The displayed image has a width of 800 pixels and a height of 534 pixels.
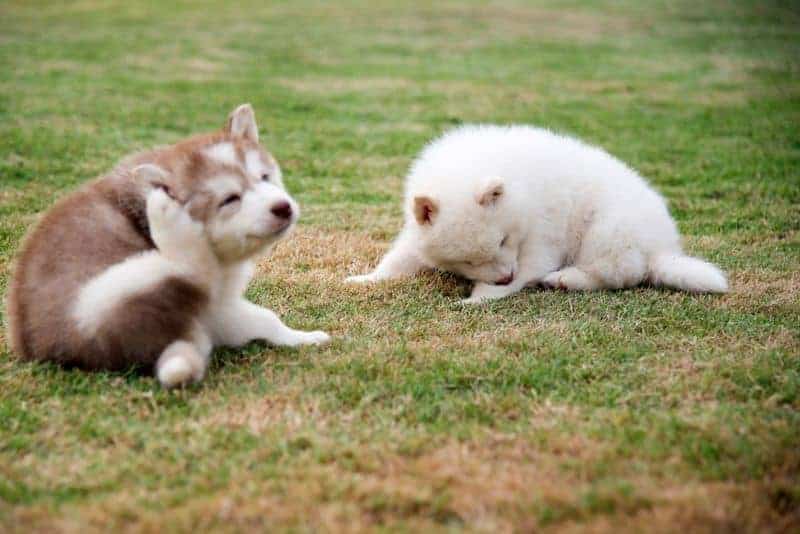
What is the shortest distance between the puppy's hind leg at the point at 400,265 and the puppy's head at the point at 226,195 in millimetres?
1490

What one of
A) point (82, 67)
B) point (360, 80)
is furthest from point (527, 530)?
point (82, 67)

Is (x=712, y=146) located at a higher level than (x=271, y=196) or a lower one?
lower

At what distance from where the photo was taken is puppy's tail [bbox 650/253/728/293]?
4.69 m

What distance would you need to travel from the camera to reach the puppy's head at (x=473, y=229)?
4.64 m

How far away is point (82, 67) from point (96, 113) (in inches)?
133

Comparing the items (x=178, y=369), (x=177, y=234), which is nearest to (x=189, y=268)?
(x=177, y=234)

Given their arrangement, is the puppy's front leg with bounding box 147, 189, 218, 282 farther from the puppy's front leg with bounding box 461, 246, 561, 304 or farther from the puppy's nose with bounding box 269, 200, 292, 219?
the puppy's front leg with bounding box 461, 246, 561, 304

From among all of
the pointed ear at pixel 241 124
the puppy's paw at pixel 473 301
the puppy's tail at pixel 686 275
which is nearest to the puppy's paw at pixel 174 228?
the pointed ear at pixel 241 124

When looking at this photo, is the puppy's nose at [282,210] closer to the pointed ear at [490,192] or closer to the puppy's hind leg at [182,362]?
the puppy's hind leg at [182,362]

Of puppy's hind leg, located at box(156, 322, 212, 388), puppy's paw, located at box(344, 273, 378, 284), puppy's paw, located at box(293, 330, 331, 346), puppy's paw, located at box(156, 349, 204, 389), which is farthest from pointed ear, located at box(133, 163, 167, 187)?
puppy's paw, located at box(344, 273, 378, 284)

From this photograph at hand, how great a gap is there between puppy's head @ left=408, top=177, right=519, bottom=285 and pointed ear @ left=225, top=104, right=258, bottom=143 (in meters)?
1.15

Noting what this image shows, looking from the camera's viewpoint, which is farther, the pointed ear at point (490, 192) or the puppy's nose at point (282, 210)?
the pointed ear at point (490, 192)

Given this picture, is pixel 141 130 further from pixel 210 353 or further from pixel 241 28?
pixel 241 28

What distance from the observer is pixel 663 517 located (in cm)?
251
